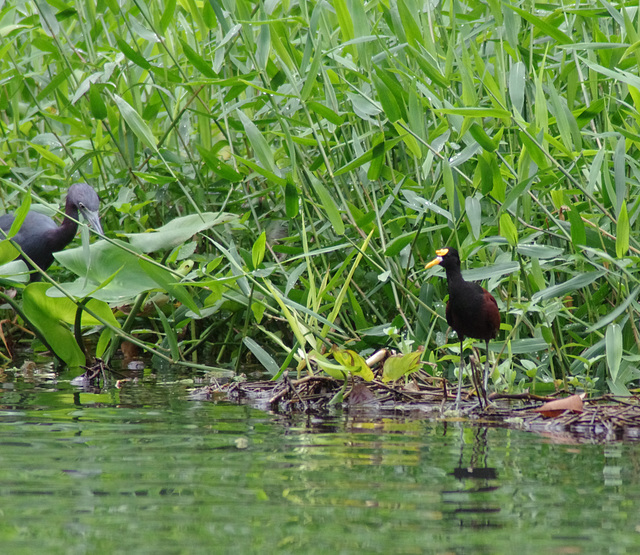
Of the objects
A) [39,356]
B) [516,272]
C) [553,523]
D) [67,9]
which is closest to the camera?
[553,523]

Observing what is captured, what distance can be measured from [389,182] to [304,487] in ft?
9.50

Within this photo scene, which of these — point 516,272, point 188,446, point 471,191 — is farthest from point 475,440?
point 471,191

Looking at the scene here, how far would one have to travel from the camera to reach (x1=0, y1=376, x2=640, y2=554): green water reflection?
248 centimetres

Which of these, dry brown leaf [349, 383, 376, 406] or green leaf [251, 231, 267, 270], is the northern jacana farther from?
green leaf [251, 231, 267, 270]

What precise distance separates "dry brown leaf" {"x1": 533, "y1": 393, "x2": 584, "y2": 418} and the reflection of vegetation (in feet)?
0.79

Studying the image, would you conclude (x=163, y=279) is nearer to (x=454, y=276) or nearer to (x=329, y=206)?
(x=329, y=206)

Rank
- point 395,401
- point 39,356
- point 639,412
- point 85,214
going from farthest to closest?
point 39,356 < point 85,214 < point 395,401 < point 639,412

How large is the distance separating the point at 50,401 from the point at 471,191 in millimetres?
2417

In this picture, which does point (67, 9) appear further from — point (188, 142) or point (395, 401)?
point (395, 401)

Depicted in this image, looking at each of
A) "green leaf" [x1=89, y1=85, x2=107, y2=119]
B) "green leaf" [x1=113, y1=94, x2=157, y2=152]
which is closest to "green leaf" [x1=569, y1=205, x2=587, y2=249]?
"green leaf" [x1=113, y1=94, x2=157, y2=152]

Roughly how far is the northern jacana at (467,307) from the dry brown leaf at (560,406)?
1.40ft

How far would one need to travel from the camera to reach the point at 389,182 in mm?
5621

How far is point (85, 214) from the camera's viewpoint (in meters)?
6.46

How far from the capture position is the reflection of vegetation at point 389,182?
462 cm
